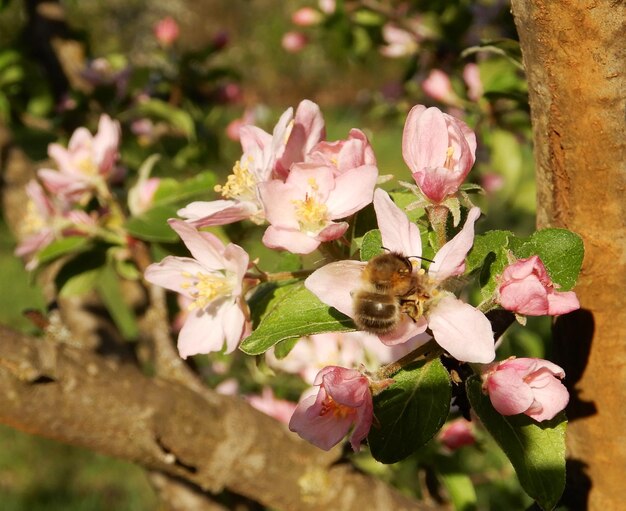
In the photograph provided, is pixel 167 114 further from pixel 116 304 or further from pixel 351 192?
pixel 116 304

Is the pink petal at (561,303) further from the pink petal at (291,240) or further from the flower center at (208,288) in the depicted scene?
the flower center at (208,288)

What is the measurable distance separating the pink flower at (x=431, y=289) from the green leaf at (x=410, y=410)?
5 centimetres

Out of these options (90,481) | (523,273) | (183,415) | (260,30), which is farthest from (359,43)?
(260,30)

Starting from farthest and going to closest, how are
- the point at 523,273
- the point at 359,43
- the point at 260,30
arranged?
the point at 260,30 → the point at 359,43 → the point at 523,273

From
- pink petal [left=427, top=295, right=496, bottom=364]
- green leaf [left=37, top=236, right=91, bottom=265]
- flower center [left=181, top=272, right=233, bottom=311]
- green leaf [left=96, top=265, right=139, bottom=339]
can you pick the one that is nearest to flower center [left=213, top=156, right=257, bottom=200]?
flower center [left=181, top=272, right=233, bottom=311]

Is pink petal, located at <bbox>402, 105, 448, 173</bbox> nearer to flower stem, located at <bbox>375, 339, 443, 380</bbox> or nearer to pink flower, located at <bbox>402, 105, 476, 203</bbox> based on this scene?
pink flower, located at <bbox>402, 105, 476, 203</bbox>

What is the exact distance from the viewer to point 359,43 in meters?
2.66

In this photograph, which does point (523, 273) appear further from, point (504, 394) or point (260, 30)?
point (260, 30)

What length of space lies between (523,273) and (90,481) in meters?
3.24

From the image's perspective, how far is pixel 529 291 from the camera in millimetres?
834

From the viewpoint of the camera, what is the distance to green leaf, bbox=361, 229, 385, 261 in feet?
3.01

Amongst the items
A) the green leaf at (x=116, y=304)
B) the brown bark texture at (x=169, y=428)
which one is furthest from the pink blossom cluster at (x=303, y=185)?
the green leaf at (x=116, y=304)

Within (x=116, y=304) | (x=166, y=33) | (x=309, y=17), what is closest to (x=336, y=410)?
(x=309, y=17)

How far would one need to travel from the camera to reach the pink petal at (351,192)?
36.4 inches
